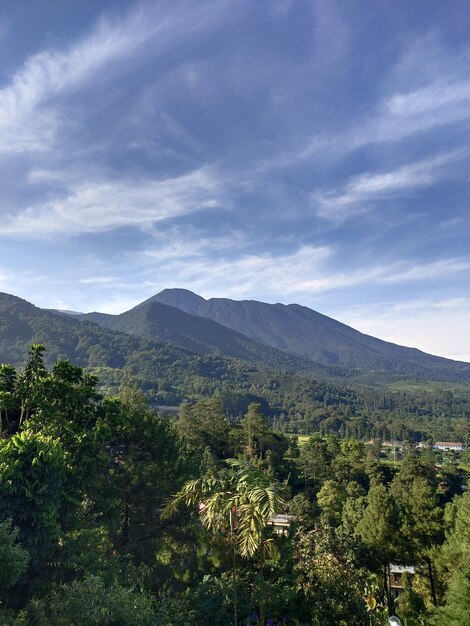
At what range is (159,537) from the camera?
595 inches

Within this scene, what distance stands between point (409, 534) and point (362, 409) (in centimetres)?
17679

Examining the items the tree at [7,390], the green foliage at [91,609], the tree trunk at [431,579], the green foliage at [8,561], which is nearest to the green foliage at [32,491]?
the green foliage at [8,561]

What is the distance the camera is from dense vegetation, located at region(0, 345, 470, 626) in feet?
25.8

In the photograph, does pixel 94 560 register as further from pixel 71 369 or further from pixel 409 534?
pixel 409 534

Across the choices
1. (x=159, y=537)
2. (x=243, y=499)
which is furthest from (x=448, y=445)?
(x=243, y=499)

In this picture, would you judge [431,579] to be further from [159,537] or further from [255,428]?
[255,428]

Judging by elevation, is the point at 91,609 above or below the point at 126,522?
above

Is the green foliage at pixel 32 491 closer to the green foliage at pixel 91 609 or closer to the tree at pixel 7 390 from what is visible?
the green foliage at pixel 91 609

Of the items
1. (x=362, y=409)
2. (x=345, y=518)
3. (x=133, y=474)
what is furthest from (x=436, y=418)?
(x=133, y=474)

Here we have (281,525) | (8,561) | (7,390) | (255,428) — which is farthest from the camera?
(255,428)

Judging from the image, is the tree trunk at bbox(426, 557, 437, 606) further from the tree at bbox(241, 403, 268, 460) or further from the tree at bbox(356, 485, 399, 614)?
the tree at bbox(241, 403, 268, 460)

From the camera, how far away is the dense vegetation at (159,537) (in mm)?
7875

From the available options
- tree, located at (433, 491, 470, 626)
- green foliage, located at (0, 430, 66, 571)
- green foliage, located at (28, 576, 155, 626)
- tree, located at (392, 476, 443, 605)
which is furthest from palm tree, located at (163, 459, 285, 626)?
tree, located at (392, 476, 443, 605)

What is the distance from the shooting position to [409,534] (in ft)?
59.1
